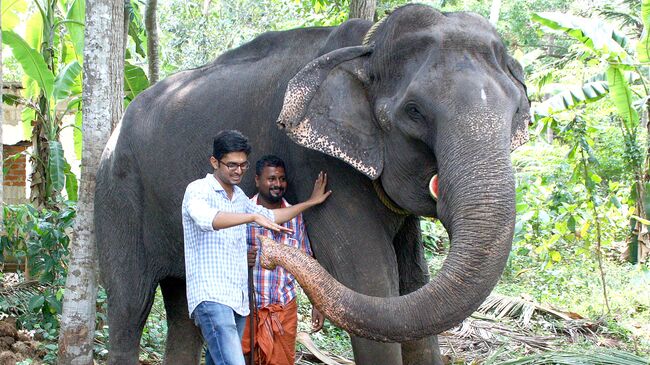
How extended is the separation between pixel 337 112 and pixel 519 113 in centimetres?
85

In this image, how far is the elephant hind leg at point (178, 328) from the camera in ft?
18.1

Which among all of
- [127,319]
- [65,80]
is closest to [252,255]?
[127,319]

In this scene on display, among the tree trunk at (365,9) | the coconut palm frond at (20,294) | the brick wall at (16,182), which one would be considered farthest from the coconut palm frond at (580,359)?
the brick wall at (16,182)

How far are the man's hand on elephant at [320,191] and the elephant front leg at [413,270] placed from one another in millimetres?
764

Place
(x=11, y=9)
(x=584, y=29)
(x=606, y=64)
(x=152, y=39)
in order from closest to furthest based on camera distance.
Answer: (x=584, y=29) < (x=152, y=39) < (x=606, y=64) < (x=11, y=9)

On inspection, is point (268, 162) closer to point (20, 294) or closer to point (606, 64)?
point (20, 294)

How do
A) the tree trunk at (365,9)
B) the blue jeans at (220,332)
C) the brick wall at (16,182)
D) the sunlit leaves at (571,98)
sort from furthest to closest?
the brick wall at (16,182)
the sunlit leaves at (571,98)
the tree trunk at (365,9)
the blue jeans at (220,332)

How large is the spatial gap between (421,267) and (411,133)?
1193 mm

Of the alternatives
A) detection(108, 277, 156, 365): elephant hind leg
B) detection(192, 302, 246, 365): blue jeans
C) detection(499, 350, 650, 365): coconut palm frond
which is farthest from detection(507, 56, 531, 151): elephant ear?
detection(108, 277, 156, 365): elephant hind leg

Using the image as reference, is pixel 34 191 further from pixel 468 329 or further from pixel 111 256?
pixel 468 329

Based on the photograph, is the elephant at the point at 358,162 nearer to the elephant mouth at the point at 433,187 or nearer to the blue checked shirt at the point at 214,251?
the elephant mouth at the point at 433,187

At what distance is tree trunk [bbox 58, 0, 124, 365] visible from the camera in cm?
541

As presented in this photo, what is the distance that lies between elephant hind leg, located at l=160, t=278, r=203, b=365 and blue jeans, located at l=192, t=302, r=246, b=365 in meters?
1.62

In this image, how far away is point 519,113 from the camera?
3992mm
